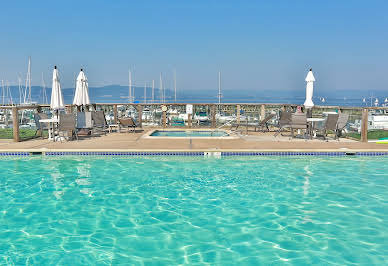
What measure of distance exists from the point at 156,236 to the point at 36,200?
2405mm

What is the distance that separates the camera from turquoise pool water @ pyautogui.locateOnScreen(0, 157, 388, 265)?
3.62 m

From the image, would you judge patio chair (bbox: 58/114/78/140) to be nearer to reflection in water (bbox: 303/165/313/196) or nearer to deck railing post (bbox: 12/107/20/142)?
deck railing post (bbox: 12/107/20/142)

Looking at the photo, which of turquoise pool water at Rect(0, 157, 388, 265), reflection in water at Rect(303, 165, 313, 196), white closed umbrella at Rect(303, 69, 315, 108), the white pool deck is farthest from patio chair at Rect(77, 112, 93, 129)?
white closed umbrella at Rect(303, 69, 315, 108)

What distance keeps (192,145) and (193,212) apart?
158 inches

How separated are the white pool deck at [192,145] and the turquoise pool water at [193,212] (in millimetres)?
617

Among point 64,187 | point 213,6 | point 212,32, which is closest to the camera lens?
point 64,187

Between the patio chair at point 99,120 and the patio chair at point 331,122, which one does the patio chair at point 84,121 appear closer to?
the patio chair at point 99,120

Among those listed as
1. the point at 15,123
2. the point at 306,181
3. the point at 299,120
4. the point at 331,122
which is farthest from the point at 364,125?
the point at 15,123

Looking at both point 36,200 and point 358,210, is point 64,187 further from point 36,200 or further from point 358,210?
point 358,210

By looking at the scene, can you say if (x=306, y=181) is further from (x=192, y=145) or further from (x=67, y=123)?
(x=67, y=123)

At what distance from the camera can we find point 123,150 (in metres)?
7.92

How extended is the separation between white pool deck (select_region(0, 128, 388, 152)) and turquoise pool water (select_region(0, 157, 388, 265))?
2.02 ft

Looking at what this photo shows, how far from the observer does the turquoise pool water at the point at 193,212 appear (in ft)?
11.9

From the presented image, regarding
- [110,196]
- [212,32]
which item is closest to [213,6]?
[212,32]
